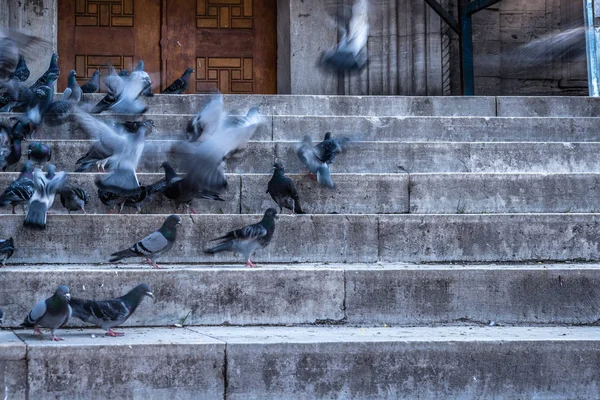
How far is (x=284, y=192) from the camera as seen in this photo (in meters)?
6.41

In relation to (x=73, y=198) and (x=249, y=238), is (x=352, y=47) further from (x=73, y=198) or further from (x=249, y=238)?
(x=249, y=238)

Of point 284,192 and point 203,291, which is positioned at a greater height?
point 284,192

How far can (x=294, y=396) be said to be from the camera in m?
4.71

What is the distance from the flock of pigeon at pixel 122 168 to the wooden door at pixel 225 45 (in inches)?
153

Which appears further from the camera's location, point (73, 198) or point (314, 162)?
point (314, 162)

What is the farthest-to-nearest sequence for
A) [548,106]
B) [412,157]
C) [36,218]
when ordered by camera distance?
1. [548,106]
2. [412,157]
3. [36,218]

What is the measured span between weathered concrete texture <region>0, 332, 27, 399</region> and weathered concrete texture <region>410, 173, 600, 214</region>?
3367mm

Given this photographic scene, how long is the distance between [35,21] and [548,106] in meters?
6.74

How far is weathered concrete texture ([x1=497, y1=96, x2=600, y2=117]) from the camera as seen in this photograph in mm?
9219

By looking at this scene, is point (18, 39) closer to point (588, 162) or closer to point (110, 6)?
point (110, 6)

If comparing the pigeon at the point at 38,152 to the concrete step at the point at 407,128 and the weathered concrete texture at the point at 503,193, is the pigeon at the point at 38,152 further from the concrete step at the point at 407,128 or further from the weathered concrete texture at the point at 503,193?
the weathered concrete texture at the point at 503,193

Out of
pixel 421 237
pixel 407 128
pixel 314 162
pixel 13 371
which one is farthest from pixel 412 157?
pixel 13 371

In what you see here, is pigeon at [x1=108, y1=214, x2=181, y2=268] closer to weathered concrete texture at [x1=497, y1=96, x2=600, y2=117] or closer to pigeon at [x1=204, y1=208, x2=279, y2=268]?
pigeon at [x1=204, y1=208, x2=279, y2=268]

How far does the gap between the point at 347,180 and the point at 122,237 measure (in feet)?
5.94
